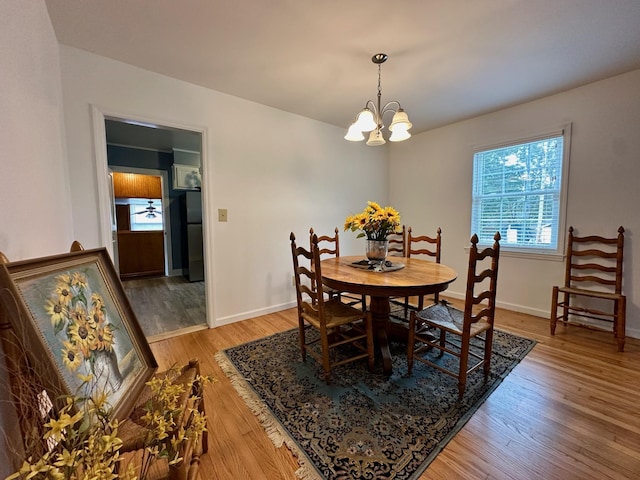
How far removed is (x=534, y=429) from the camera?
1.43 m

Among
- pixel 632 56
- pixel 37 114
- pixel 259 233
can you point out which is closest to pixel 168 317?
pixel 259 233

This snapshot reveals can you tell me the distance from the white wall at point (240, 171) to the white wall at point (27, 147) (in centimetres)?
37

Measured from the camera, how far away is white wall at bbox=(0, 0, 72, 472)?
0.85 m

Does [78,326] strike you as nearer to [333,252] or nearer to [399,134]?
[399,134]

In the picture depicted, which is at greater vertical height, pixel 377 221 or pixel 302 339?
pixel 377 221

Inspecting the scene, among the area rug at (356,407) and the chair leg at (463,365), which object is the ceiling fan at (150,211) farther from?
the chair leg at (463,365)

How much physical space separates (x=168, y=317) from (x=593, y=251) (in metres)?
4.46

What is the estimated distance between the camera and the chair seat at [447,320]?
169 cm

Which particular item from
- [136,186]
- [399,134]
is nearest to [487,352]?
[399,134]

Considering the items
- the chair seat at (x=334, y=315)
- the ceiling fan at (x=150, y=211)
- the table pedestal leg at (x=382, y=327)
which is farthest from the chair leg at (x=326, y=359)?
the ceiling fan at (x=150, y=211)

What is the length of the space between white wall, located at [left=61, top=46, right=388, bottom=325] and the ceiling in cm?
18

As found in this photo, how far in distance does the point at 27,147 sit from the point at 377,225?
198cm

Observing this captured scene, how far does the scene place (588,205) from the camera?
8.62 ft

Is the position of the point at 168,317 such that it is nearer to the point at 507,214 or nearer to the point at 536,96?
the point at 507,214
